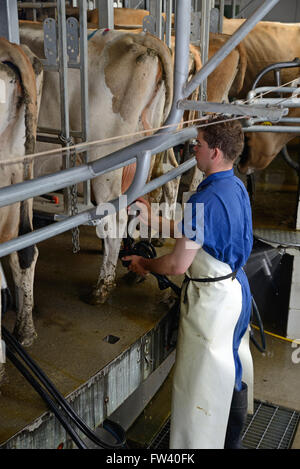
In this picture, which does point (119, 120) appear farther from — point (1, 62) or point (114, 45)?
point (1, 62)

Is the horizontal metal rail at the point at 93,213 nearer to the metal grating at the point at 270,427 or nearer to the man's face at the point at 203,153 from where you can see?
the man's face at the point at 203,153

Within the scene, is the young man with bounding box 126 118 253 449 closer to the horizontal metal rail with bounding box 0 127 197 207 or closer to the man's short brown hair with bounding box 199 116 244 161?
the man's short brown hair with bounding box 199 116 244 161

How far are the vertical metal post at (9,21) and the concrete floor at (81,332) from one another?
159 centimetres

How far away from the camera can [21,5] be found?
5.56 meters

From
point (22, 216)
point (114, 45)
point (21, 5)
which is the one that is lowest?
point (22, 216)

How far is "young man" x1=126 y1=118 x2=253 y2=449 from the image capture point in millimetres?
2455

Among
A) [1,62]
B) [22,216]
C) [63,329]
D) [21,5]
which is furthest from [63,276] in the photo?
[21,5]

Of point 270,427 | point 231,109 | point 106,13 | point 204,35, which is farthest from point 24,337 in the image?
point 204,35

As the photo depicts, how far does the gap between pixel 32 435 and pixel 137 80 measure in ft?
6.89

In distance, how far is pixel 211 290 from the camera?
256cm

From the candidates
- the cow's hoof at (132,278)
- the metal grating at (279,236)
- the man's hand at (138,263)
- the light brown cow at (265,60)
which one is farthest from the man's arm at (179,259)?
the light brown cow at (265,60)

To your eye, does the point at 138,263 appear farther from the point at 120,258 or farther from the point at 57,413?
the point at 57,413

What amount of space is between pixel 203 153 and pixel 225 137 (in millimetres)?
141

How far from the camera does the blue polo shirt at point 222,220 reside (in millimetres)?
2422
